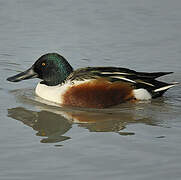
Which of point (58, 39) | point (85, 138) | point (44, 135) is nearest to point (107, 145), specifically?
point (85, 138)

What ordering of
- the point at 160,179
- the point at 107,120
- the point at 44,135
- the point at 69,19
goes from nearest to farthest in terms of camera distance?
the point at 160,179 → the point at 44,135 → the point at 107,120 → the point at 69,19

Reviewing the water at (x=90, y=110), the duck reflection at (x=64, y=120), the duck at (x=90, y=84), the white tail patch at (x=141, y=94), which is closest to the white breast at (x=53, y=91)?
the duck at (x=90, y=84)

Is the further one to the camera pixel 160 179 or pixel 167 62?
pixel 167 62

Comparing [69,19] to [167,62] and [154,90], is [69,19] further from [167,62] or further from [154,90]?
[154,90]

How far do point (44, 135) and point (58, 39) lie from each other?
4420mm

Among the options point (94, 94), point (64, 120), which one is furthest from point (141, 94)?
point (64, 120)

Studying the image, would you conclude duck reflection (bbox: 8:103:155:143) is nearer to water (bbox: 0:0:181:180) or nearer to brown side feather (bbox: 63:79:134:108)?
water (bbox: 0:0:181:180)

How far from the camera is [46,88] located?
31.0 ft

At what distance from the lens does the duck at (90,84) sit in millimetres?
9008

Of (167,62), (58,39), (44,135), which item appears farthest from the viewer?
(58,39)

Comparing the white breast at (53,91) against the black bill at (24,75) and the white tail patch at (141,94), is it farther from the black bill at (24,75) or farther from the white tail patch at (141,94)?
the white tail patch at (141,94)

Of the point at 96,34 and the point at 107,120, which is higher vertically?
the point at 96,34

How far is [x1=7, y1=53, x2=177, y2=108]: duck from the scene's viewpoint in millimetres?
9008

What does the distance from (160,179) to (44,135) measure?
194cm
